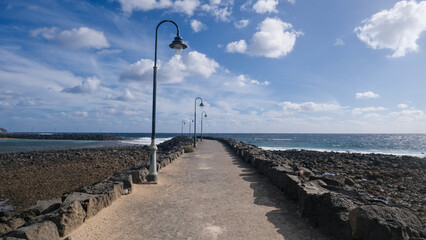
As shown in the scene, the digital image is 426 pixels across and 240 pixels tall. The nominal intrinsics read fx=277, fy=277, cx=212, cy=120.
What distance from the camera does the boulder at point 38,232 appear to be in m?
3.72

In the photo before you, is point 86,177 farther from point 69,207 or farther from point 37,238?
point 37,238

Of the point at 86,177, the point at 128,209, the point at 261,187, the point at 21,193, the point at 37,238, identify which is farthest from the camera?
the point at 86,177

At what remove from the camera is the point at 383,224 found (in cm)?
353

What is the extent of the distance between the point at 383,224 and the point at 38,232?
467 cm

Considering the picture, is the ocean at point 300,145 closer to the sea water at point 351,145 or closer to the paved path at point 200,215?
the sea water at point 351,145

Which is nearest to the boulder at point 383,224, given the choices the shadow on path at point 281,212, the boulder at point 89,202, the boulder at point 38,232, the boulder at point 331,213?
the boulder at point 331,213

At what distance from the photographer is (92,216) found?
552 centimetres

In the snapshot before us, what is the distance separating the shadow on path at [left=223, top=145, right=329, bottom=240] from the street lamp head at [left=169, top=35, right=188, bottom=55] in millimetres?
5086

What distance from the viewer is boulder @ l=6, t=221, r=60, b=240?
12.2ft

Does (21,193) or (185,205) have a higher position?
(185,205)

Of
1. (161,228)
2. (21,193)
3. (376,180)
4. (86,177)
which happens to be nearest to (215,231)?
(161,228)

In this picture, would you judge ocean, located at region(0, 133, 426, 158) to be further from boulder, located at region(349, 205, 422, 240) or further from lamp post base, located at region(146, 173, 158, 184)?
boulder, located at region(349, 205, 422, 240)

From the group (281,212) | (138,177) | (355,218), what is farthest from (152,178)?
(355,218)

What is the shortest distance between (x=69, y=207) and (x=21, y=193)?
8.64 m
